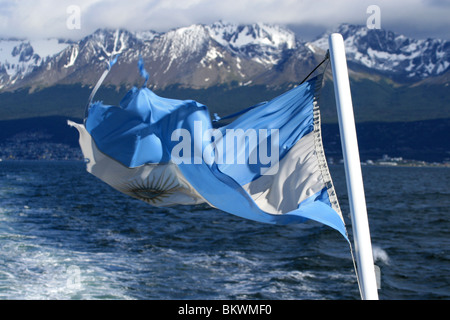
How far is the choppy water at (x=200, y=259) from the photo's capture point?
19984 millimetres

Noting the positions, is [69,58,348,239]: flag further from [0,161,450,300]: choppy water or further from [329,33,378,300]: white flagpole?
[0,161,450,300]: choppy water

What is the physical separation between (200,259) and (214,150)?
17672 millimetres

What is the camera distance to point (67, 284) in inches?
792

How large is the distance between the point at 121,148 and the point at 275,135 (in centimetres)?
202

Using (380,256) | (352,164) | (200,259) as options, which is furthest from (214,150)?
(380,256)

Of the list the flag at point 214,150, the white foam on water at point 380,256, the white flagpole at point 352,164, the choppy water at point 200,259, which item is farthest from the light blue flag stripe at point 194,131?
the white foam on water at point 380,256

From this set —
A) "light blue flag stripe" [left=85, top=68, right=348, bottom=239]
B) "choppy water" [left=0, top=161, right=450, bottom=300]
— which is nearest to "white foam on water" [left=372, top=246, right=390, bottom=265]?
"choppy water" [left=0, top=161, right=450, bottom=300]

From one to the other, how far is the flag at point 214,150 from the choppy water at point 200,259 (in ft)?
38.9

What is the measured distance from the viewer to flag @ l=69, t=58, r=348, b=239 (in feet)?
25.2

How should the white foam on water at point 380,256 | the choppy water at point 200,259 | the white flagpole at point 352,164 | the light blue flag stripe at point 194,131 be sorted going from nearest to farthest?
1. the white flagpole at point 352,164
2. the light blue flag stripe at point 194,131
3. the choppy water at point 200,259
4. the white foam on water at point 380,256

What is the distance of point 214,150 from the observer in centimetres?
795

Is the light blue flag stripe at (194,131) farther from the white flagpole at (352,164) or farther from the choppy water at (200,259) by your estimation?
the choppy water at (200,259)

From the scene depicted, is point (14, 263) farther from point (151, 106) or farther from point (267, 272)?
point (151, 106)

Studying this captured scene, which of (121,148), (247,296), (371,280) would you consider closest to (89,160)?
(121,148)
